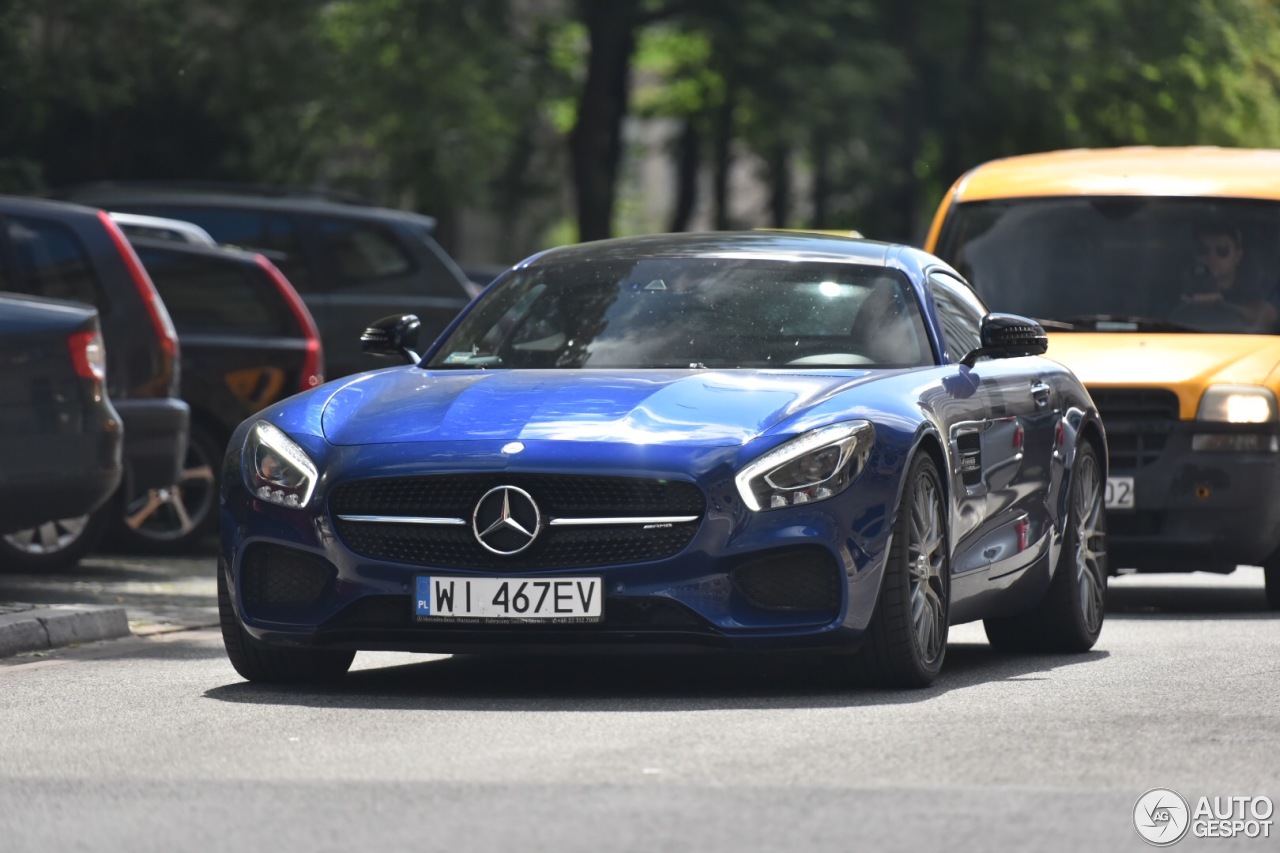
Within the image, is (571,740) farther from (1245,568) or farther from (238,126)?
(238,126)

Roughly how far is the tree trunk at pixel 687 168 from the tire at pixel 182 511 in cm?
2643

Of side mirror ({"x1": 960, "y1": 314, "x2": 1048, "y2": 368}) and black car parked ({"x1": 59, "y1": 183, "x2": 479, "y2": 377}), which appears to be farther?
black car parked ({"x1": 59, "y1": 183, "x2": 479, "y2": 377})

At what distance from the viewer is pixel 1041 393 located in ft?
32.4

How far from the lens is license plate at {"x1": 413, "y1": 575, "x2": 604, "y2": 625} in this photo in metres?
7.80

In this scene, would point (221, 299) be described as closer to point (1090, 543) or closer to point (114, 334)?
point (114, 334)

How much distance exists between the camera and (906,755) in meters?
6.71

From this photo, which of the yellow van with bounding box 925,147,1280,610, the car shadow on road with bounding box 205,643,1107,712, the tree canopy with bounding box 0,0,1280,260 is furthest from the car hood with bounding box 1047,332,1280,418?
the tree canopy with bounding box 0,0,1280,260

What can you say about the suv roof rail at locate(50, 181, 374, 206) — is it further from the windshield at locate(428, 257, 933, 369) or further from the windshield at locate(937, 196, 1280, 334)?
the windshield at locate(428, 257, 933, 369)

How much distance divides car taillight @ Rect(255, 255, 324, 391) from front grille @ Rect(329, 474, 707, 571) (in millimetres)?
7845

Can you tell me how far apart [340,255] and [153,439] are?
159 inches

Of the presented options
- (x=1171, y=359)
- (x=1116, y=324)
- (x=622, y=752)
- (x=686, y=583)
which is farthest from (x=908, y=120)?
(x=622, y=752)

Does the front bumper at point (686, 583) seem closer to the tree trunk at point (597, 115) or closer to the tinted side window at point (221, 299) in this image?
the tinted side window at point (221, 299)

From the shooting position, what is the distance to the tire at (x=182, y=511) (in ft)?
49.6

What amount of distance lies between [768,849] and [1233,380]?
7.35 metres
